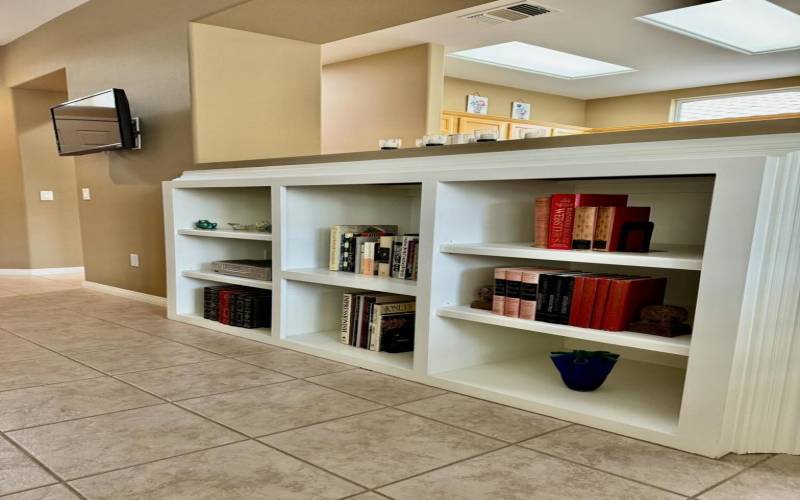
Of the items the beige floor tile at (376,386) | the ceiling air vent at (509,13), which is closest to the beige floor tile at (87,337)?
the beige floor tile at (376,386)

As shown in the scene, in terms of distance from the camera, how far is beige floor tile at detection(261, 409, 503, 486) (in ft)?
5.27

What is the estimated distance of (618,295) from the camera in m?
1.98

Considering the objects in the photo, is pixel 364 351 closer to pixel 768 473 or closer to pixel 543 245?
pixel 543 245

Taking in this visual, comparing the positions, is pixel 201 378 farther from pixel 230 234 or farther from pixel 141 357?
pixel 230 234

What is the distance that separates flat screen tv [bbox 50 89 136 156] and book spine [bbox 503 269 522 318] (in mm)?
3252

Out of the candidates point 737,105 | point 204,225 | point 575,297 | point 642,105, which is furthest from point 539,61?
point 575,297

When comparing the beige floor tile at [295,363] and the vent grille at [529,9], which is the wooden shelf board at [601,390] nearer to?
the beige floor tile at [295,363]

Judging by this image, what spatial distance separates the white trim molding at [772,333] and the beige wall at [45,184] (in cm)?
660

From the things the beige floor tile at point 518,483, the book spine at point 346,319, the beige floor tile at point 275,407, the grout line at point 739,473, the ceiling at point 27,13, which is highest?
the ceiling at point 27,13

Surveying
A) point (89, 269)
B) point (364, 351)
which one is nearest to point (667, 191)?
point (364, 351)

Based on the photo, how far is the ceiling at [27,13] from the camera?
4.64 meters

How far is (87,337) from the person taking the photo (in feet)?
10.4

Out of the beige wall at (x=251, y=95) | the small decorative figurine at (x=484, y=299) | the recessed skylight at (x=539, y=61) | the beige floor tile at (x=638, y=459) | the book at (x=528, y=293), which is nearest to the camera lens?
the beige floor tile at (x=638, y=459)

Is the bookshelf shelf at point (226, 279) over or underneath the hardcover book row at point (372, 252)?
underneath
